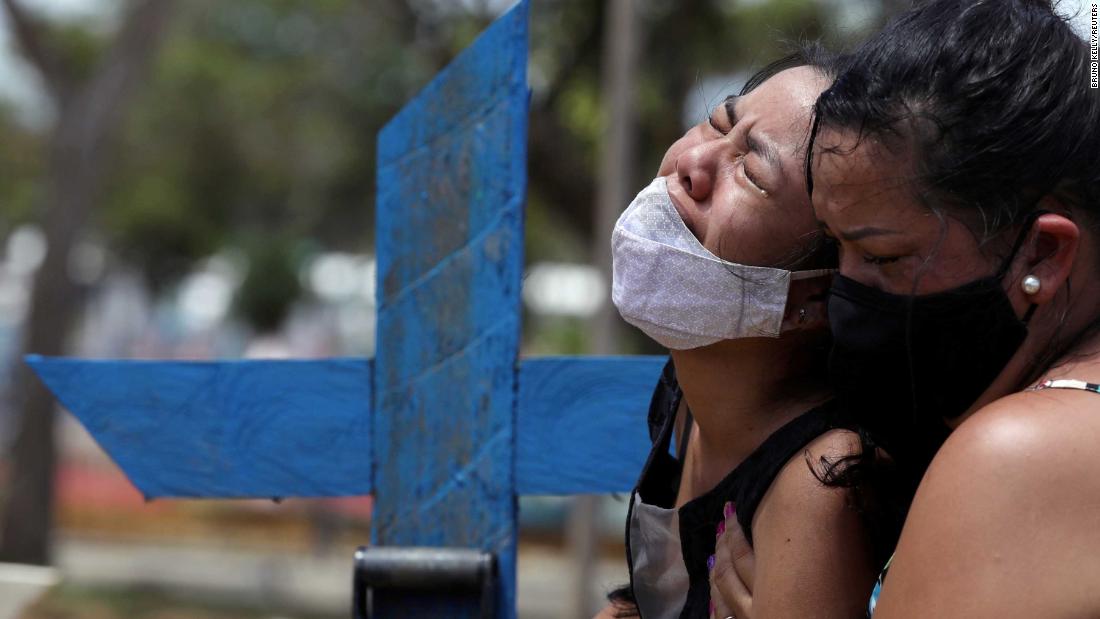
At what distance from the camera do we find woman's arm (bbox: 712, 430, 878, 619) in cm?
142

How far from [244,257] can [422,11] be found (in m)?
10.6

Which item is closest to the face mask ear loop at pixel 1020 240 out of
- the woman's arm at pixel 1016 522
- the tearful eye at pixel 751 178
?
the woman's arm at pixel 1016 522

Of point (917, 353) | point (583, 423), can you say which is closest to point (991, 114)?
point (917, 353)

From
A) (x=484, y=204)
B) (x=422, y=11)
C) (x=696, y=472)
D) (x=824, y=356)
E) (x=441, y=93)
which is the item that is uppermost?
(x=422, y=11)

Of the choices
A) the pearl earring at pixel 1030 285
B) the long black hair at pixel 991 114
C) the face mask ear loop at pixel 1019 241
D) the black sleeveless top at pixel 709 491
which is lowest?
the black sleeveless top at pixel 709 491

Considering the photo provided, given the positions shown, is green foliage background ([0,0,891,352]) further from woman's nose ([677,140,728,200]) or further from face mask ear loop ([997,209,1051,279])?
face mask ear loop ([997,209,1051,279])

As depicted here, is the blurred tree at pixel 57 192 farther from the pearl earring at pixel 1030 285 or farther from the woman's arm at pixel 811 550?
the pearl earring at pixel 1030 285

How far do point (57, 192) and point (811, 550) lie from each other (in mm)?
8594

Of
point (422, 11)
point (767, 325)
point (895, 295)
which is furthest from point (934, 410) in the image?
point (422, 11)

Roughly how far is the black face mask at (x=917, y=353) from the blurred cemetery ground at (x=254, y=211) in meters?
0.61

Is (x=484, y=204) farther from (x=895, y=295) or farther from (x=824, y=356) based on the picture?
(x=895, y=295)

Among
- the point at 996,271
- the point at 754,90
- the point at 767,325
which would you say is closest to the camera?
the point at 996,271

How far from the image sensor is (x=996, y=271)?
1252 mm

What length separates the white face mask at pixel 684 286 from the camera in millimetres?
1590
